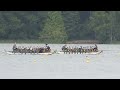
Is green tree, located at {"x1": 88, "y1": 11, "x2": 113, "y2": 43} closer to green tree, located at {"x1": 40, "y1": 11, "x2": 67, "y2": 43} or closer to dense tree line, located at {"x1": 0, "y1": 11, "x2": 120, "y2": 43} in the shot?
dense tree line, located at {"x1": 0, "y1": 11, "x2": 120, "y2": 43}

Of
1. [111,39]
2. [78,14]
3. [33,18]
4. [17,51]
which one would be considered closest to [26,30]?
[33,18]

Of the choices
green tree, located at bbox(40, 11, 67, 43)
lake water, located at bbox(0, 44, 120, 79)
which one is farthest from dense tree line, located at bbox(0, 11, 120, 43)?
lake water, located at bbox(0, 44, 120, 79)

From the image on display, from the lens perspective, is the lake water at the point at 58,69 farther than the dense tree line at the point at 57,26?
No

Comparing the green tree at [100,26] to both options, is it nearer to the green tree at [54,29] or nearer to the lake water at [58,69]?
the green tree at [54,29]

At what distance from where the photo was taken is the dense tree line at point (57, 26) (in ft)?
184

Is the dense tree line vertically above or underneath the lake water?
above

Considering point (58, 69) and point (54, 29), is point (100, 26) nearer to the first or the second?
point (54, 29)

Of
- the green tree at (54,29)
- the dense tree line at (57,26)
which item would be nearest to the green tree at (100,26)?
the dense tree line at (57,26)

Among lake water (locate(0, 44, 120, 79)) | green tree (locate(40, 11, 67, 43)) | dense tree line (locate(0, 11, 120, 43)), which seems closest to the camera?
lake water (locate(0, 44, 120, 79))

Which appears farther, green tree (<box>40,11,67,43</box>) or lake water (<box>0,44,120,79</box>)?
green tree (<box>40,11,67,43</box>)

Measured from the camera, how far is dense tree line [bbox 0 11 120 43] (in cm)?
5606

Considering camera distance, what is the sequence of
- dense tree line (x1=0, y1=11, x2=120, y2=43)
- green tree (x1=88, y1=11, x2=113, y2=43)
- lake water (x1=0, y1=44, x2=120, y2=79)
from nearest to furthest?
lake water (x1=0, y1=44, x2=120, y2=79), dense tree line (x1=0, y1=11, x2=120, y2=43), green tree (x1=88, y1=11, x2=113, y2=43)
